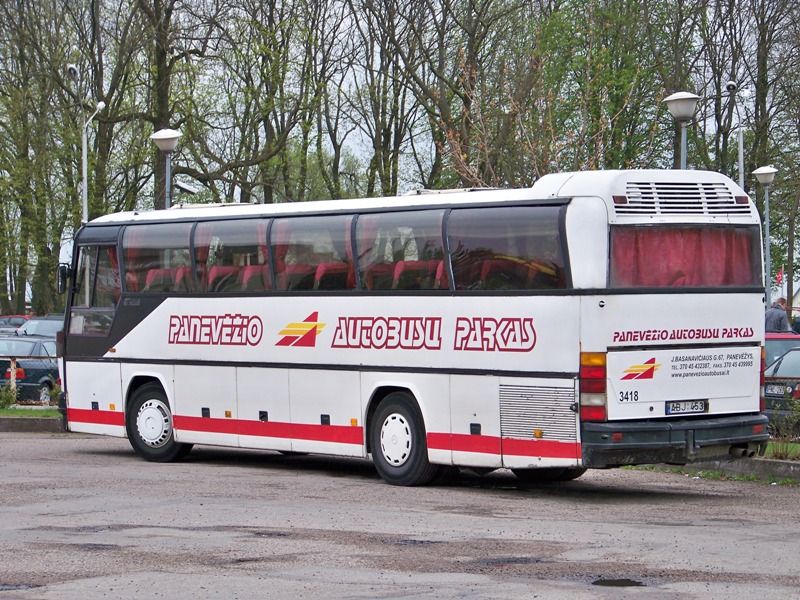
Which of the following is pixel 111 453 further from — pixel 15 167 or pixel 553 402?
pixel 15 167

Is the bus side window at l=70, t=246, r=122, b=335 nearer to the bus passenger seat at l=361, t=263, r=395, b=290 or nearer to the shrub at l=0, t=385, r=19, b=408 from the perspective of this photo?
the bus passenger seat at l=361, t=263, r=395, b=290

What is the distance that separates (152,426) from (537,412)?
22.3ft

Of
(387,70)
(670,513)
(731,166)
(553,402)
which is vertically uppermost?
(387,70)

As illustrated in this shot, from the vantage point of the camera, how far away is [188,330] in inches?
760

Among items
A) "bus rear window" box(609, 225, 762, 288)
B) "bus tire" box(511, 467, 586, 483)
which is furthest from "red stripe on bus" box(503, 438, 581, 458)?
"bus tire" box(511, 467, 586, 483)

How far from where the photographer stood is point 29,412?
26.6 meters

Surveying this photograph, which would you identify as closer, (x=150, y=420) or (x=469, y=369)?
(x=469, y=369)

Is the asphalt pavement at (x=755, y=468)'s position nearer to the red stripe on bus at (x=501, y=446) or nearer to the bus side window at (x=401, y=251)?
the red stripe on bus at (x=501, y=446)

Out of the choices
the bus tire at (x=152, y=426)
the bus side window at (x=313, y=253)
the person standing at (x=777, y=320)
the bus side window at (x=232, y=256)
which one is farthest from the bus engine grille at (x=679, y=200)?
the person standing at (x=777, y=320)

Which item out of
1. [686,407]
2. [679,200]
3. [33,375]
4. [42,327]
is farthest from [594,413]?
[42,327]

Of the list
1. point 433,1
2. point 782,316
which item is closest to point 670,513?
point 782,316

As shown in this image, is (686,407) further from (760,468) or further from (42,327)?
(42,327)

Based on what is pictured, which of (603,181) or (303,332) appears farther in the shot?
(303,332)

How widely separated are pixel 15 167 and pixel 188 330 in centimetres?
3676
